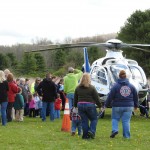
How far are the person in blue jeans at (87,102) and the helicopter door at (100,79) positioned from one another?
7.90m

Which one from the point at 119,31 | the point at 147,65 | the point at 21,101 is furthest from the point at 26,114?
the point at 119,31

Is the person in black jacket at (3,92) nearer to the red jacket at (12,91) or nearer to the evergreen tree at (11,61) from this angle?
the red jacket at (12,91)

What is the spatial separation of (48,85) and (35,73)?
1667 inches

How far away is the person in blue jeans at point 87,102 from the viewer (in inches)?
447

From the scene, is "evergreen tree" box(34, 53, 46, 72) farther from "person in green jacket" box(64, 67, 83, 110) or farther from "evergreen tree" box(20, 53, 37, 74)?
"person in green jacket" box(64, 67, 83, 110)

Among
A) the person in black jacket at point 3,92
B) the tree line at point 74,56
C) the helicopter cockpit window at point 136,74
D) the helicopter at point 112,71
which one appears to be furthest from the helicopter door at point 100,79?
the tree line at point 74,56

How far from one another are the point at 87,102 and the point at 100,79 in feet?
27.9

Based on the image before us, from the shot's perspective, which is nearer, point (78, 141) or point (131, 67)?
point (78, 141)

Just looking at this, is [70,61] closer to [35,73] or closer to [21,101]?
[35,73]

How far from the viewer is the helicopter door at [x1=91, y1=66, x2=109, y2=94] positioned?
63.7ft

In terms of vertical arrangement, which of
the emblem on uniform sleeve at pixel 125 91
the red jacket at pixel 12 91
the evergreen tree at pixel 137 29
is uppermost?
the evergreen tree at pixel 137 29

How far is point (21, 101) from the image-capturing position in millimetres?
17188

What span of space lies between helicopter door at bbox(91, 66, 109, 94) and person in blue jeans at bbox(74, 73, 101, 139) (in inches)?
311

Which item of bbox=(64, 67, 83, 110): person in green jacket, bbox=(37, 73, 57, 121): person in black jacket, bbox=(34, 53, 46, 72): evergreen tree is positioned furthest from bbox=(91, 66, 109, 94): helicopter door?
bbox=(34, 53, 46, 72): evergreen tree
